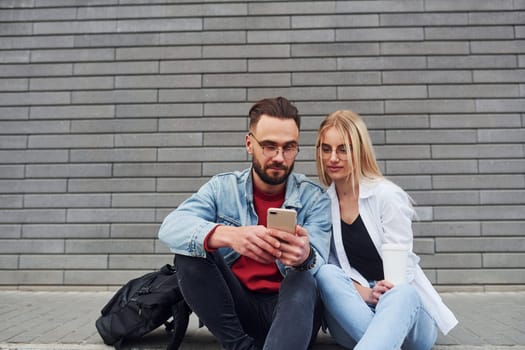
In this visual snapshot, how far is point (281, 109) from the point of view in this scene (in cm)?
244

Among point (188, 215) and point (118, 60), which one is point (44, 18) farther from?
point (188, 215)

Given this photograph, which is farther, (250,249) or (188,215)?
(188,215)

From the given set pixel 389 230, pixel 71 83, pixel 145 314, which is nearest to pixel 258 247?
pixel 389 230

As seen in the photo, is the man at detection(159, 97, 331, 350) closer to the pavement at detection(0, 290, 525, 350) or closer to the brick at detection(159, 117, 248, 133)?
the pavement at detection(0, 290, 525, 350)

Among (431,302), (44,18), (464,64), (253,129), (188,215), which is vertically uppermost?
(44,18)

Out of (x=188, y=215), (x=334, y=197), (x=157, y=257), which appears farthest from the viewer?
(x=157, y=257)


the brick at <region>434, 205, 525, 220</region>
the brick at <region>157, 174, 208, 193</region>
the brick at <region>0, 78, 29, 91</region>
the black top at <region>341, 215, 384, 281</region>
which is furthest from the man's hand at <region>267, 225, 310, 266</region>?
the brick at <region>0, 78, 29, 91</region>

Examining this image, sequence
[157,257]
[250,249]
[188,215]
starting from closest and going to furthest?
1. [250,249]
2. [188,215]
3. [157,257]

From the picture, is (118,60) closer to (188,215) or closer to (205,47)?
(205,47)

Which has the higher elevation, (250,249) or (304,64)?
(304,64)

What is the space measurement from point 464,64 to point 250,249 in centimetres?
374

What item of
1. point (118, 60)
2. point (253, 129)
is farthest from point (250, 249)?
point (118, 60)

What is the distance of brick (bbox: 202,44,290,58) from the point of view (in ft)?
15.6

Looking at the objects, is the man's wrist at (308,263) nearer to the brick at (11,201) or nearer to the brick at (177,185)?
the brick at (177,185)
